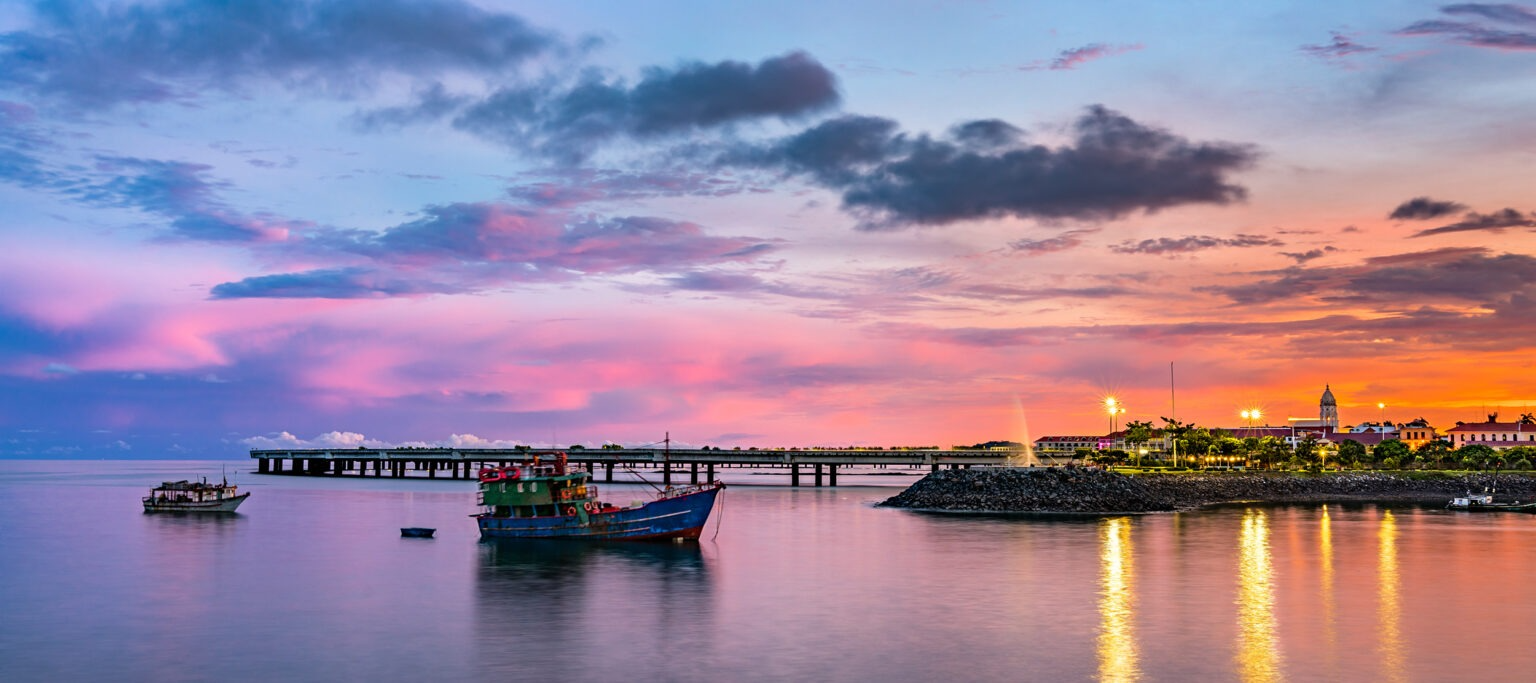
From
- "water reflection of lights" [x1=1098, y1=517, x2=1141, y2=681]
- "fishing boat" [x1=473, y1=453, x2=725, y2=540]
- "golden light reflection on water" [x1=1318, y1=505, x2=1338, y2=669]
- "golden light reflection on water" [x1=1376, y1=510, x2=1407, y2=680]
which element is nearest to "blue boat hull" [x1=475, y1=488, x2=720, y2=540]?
"fishing boat" [x1=473, y1=453, x2=725, y2=540]

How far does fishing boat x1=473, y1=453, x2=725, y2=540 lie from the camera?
260 feet

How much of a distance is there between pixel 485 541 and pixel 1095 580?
44.6 metres

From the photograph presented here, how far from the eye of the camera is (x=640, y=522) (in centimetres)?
7906

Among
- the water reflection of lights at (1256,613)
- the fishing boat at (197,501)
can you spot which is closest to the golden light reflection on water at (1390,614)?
the water reflection of lights at (1256,613)

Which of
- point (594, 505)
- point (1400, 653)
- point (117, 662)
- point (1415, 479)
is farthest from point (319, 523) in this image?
point (1415, 479)

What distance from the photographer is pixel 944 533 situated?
91.8 m

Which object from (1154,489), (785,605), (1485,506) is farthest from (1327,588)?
(1485,506)

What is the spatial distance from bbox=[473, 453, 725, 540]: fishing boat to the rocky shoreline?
1900 inches

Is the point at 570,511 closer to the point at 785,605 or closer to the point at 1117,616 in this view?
the point at 785,605

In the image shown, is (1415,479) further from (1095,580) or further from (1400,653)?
(1400,653)

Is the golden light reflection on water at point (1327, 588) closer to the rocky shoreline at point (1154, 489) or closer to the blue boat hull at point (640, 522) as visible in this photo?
the rocky shoreline at point (1154, 489)

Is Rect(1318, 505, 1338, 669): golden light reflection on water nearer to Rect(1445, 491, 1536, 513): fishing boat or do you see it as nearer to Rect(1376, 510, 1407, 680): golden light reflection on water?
Rect(1376, 510, 1407, 680): golden light reflection on water

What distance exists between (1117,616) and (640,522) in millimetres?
38046

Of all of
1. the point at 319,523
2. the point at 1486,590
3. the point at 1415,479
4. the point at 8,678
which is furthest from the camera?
the point at 1415,479
